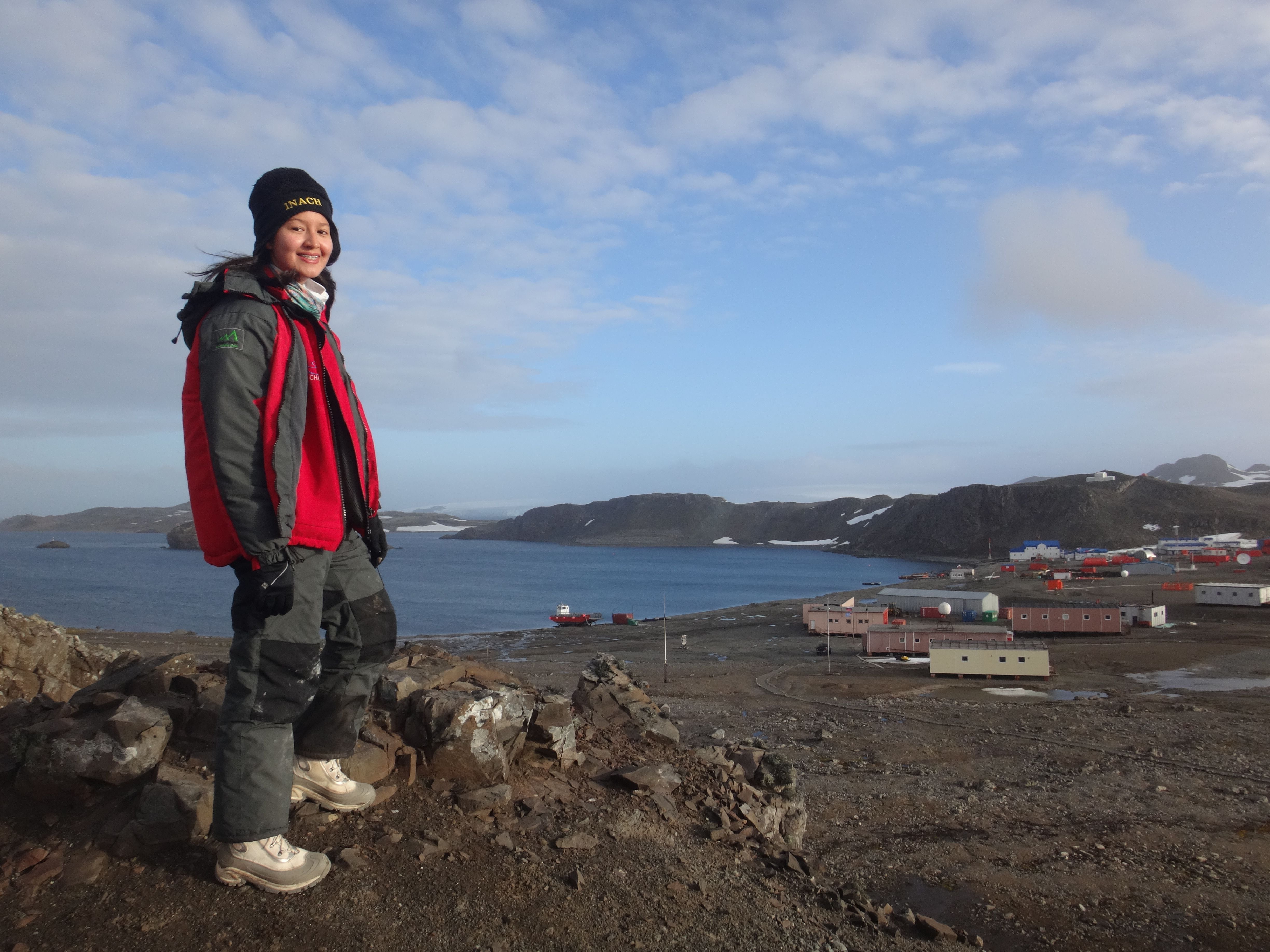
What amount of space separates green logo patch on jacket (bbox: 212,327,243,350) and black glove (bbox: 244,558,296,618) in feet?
2.78

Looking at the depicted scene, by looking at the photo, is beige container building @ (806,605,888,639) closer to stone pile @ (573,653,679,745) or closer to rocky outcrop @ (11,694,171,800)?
stone pile @ (573,653,679,745)

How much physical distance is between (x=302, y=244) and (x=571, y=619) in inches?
2038

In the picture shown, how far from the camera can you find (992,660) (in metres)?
27.0

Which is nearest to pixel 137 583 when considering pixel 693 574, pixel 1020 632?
pixel 693 574

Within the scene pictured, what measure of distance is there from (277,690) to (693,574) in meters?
111

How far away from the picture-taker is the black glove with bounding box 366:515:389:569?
3.67 m

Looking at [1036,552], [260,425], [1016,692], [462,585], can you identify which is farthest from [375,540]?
[1036,552]

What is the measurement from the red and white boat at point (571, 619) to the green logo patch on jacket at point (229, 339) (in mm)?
51664

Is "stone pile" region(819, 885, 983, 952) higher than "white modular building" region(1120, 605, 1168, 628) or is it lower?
higher

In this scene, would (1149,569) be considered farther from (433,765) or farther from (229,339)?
(229,339)

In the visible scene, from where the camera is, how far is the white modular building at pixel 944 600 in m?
44.7

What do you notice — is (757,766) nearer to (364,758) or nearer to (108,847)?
(364,758)

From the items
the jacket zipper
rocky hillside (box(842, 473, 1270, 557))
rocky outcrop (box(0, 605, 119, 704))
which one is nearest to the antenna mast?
rocky outcrop (box(0, 605, 119, 704))

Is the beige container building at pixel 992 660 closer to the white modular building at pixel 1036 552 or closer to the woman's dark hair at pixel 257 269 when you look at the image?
the woman's dark hair at pixel 257 269
